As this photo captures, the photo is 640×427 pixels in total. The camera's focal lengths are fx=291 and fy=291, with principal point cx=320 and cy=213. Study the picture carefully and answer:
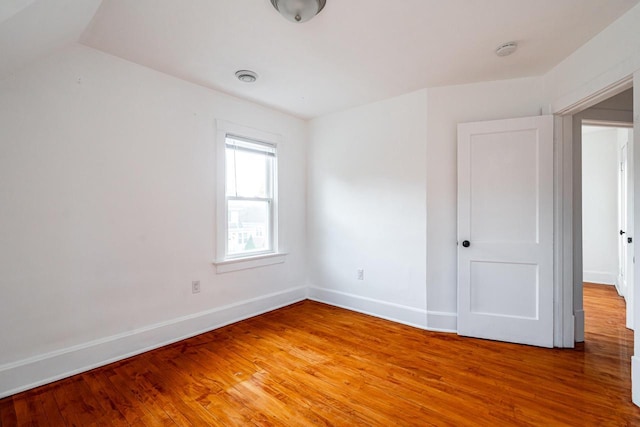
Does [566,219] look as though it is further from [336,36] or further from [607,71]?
[336,36]

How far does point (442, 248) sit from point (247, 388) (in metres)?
2.23

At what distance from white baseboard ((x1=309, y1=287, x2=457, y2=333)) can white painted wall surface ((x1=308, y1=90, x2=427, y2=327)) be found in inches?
0.5

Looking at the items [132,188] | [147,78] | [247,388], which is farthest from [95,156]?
[247,388]

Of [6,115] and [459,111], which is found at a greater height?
[459,111]

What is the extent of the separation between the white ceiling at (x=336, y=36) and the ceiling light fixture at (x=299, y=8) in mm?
79

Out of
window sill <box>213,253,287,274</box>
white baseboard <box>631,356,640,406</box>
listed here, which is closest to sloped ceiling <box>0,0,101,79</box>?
window sill <box>213,253,287,274</box>

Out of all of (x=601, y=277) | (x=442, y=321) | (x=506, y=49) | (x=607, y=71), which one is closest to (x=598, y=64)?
(x=607, y=71)

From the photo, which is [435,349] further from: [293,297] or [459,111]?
[459,111]

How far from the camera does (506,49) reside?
2316mm

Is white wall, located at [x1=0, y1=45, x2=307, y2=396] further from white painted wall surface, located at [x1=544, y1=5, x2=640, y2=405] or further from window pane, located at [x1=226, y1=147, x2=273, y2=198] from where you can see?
white painted wall surface, located at [x1=544, y1=5, x2=640, y2=405]

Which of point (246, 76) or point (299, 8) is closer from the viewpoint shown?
point (299, 8)

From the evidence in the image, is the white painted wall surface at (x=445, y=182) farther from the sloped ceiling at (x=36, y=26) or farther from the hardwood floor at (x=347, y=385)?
the sloped ceiling at (x=36, y=26)

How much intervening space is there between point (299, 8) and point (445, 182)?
2.12m

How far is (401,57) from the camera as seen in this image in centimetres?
247
